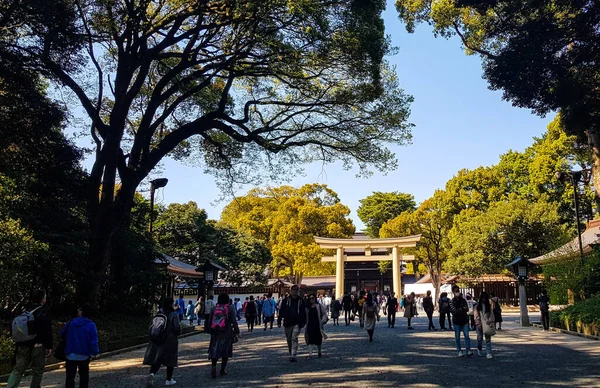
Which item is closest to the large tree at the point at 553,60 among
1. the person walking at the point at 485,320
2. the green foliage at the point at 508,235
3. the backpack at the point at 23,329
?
the person walking at the point at 485,320

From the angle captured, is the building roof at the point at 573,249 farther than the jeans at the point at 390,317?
Yes

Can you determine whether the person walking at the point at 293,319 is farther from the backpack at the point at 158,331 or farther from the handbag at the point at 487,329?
the handbag at the point at 487,329

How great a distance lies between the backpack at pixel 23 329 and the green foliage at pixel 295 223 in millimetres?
33530

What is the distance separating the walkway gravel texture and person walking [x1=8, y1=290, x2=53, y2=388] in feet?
4.43

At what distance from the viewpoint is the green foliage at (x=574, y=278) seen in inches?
637

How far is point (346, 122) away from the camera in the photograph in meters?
16.3

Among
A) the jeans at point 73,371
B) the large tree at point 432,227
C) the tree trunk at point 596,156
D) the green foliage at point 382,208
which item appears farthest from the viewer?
the green foliage at point 382,208

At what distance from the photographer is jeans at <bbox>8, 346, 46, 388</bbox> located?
6344 millimetres

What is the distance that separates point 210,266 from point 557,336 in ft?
41.4

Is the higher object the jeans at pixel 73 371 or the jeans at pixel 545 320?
the jeans at pixel 545 320

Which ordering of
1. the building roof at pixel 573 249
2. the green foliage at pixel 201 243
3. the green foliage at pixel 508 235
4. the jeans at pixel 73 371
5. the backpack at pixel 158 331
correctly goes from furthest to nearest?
the green foliage at pixel 508 235 < the green foliage at pixel 201 243 < the building roof at pixel 573 249 < the backpack at pixel 158 331 < the jeans at pixel 73 371

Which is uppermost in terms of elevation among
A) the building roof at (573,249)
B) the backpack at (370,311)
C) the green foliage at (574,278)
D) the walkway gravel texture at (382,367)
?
the building roof at (573,249)

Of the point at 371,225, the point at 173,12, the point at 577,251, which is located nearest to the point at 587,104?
the point at 173,12

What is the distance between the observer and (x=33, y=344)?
6371mm
